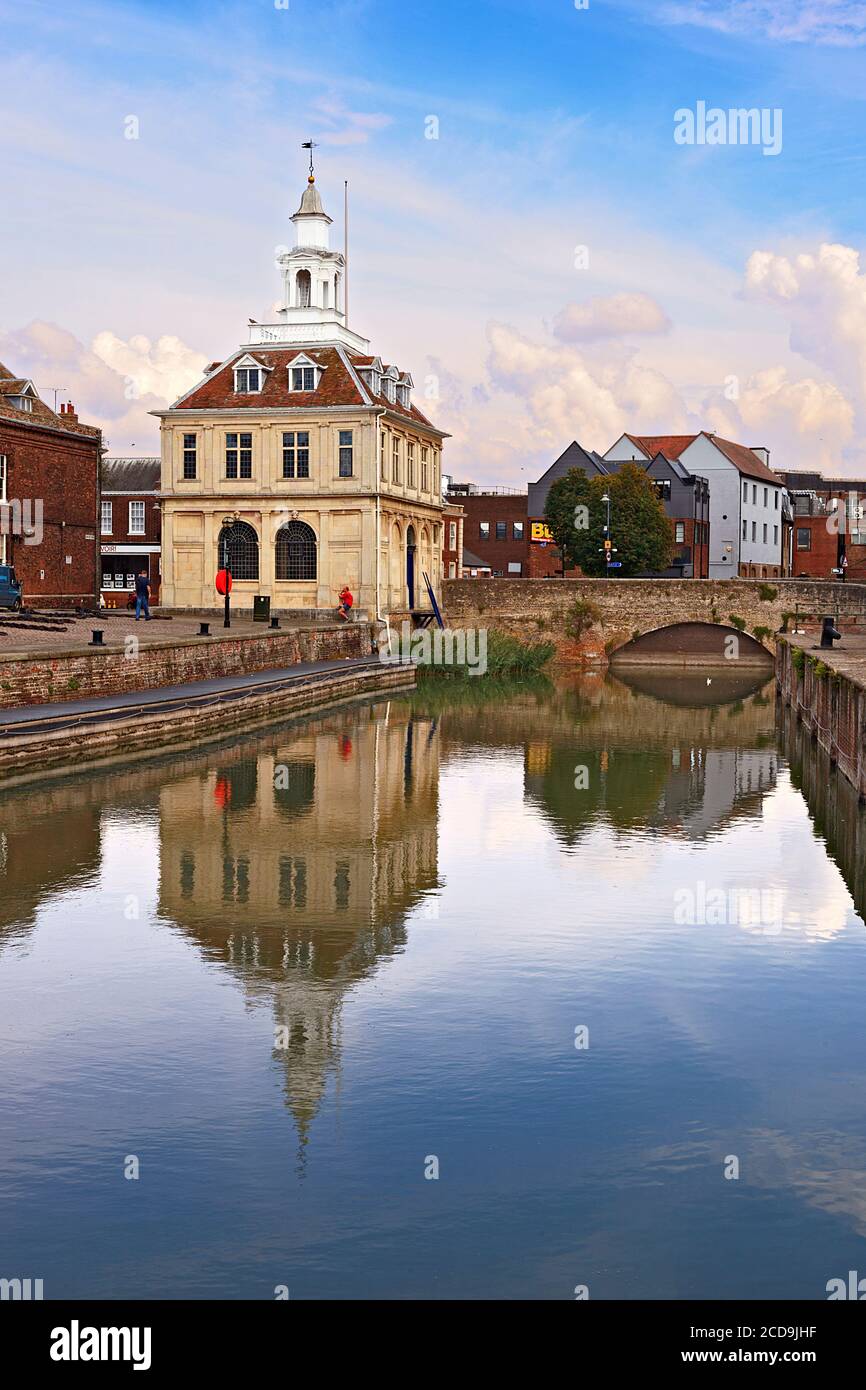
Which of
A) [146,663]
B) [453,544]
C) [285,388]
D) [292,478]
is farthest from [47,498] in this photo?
[453,544]

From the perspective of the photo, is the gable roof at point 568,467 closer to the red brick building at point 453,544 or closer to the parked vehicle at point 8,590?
the red brick building at point 453,544

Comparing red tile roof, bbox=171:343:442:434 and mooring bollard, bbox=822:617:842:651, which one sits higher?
red tile roof, bbox=171:343:442:434

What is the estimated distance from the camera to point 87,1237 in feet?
25.6

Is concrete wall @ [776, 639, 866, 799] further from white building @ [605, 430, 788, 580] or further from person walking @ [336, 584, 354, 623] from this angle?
white building @ [605, 430, 788, 580]

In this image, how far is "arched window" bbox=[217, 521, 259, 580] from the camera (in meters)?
56.0

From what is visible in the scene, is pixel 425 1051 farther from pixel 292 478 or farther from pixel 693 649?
pixel 693 649

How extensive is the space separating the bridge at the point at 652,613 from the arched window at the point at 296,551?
10.9m

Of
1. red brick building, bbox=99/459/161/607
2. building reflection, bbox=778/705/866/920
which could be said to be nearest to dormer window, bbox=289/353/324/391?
red brick building, bbox=99/459/161/607

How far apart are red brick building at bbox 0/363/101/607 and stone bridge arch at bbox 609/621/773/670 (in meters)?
24.1

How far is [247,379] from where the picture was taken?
56.5 m

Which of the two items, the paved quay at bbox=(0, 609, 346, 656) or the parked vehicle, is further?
the parked vehicle

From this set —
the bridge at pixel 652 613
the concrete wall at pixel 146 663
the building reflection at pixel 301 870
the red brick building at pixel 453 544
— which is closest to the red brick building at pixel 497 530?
the red brick building at pixel 453 544

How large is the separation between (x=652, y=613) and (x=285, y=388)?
19316mm
